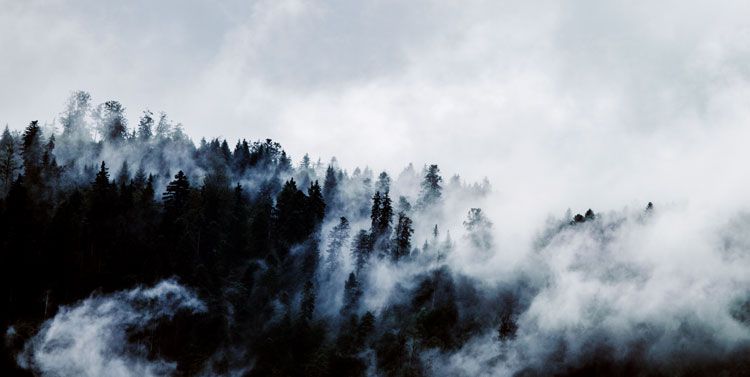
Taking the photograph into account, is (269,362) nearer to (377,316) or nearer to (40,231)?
(377,316)

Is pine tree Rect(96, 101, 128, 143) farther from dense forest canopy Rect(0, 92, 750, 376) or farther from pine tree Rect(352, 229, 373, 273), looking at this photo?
pine tree Rect(352, 229, 373, 273)

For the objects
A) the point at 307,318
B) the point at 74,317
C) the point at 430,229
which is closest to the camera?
the point at 74,317

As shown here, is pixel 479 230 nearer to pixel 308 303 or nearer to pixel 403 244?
pixel 403 244

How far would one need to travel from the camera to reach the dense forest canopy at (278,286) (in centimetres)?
10938

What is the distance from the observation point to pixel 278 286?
12669 centimetres

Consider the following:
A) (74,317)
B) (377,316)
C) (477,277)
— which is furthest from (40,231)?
(477,277)

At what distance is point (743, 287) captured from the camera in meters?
144

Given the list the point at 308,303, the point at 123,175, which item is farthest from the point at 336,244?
the point at 123,175

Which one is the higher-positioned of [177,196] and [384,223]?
[384,223]

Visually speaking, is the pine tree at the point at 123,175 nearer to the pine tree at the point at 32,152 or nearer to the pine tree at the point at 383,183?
the pine tree at the point at 32,152

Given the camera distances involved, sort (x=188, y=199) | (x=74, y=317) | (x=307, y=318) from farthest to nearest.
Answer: (x=188, y=199), (x=307, y=318), (x=74, y=317)

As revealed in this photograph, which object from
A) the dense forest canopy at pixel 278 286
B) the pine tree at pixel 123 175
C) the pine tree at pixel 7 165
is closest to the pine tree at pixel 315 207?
→ the dense forest canopy at pixel 278 286

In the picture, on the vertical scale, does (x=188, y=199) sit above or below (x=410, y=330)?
above

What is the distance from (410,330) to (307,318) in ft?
58.7
